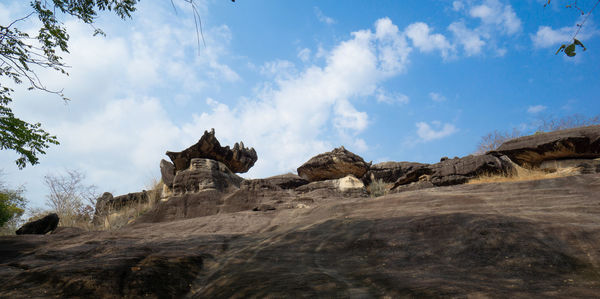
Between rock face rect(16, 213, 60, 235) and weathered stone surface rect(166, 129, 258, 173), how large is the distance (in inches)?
197

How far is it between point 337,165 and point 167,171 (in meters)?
8.11

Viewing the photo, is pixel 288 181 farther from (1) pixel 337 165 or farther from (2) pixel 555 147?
A: (2) pixel 555 147

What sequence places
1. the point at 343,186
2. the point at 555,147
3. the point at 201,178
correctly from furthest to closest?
1. the point at 343,186
2. the point at 201,178
3. the point at 555,147

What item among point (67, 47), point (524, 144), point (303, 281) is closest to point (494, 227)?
point (303, 281)

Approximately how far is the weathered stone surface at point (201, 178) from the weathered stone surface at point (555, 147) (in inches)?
438

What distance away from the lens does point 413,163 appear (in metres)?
17.8

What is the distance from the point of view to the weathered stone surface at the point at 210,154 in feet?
47.2

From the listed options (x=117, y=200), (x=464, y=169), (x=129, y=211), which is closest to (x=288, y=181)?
(x=129, y=211)

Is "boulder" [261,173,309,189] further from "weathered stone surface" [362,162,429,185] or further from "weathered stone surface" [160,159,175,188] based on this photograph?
"weathered stone surface" [160,159,175,188]

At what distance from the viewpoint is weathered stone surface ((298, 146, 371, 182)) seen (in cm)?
1689

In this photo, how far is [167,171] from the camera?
14875 millimetres

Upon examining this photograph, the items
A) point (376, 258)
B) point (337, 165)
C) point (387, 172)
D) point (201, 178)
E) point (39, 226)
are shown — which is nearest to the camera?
point (376, 258)

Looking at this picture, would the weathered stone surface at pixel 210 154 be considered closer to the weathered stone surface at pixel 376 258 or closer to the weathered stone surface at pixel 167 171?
the weathered stone surface at pixel 167 171

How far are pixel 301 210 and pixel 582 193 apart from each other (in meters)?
5.28
